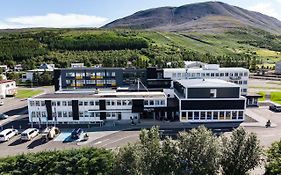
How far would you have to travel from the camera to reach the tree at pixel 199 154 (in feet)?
93.3

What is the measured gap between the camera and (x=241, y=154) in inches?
1176

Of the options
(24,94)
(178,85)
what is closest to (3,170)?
(178,85)

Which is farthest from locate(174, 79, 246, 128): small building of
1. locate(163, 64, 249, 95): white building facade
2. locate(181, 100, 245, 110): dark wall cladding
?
locate(163, 64, 249, 95): white building facade

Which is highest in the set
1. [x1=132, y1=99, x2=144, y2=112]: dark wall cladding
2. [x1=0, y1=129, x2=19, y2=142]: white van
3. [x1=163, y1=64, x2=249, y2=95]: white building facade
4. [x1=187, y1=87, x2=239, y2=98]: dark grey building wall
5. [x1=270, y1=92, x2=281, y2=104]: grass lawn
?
[x1=163, y1=64, x2=249, y2=95]: white building facade

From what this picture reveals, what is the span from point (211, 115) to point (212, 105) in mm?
1991

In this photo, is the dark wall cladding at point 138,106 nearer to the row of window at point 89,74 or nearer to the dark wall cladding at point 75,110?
the dark wall cladding at point 75,110

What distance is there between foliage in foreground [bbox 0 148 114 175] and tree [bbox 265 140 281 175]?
667 inches

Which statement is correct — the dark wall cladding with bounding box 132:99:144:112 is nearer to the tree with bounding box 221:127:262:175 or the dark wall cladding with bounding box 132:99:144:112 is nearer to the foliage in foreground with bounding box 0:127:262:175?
the foliage in foreground with bounding box 0:127:262:175

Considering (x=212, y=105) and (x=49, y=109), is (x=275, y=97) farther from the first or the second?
(x=49, y=109)

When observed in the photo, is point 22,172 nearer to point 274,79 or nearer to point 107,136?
point 107,136

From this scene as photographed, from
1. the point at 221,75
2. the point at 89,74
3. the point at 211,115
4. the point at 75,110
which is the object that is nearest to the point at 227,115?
the point at 211,115

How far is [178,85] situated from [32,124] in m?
31.7

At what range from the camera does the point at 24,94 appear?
286 ft

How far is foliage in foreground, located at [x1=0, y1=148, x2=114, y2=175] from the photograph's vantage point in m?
30.7
